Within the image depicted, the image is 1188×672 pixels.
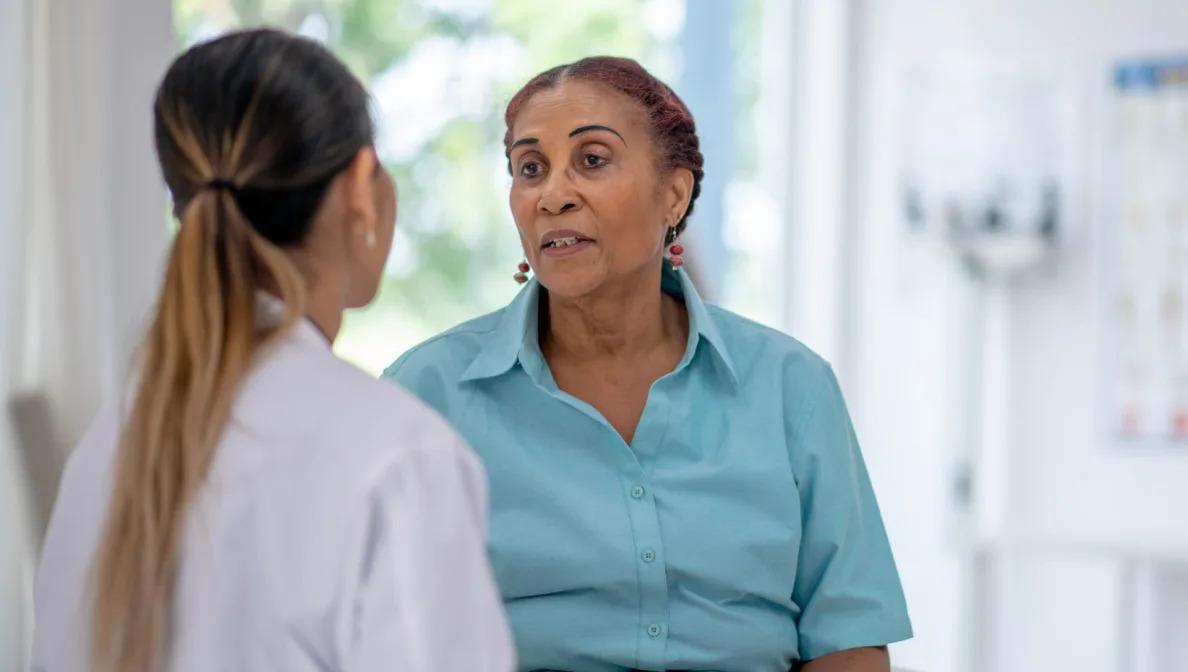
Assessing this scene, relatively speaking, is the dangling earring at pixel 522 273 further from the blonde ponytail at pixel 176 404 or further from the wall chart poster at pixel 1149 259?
the wall chart poster at pixel 1149 259

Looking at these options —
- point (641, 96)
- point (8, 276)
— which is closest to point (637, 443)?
point (641, 96)

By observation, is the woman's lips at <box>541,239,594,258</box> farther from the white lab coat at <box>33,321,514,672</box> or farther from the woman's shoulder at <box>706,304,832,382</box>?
the white lab coat at <box>33,321,514,672</box>

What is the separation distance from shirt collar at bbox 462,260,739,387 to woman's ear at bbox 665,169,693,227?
0.10 m

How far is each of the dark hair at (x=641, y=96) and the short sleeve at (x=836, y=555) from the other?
1.24 feet

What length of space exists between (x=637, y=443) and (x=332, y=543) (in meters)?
0.72

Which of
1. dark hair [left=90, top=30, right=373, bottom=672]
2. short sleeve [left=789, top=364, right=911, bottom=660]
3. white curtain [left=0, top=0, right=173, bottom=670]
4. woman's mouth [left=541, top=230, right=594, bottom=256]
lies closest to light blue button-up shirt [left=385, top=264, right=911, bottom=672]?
short sleeve [left=789, top=364, right=911, bottom=660]

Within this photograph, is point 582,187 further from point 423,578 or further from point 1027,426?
point 1027,426

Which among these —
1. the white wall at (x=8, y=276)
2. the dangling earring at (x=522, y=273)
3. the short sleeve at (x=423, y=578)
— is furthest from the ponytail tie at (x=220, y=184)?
the white wall at (x=8, y=276)

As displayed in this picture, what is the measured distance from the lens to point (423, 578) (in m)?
0.99

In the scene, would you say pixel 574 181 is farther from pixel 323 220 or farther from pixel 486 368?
pixel 323 220

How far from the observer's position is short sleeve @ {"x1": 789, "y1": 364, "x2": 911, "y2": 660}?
5.47ft

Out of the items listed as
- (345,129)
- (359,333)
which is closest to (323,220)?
(345,129)

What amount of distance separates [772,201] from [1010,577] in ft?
4.68

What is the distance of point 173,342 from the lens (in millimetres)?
1052
